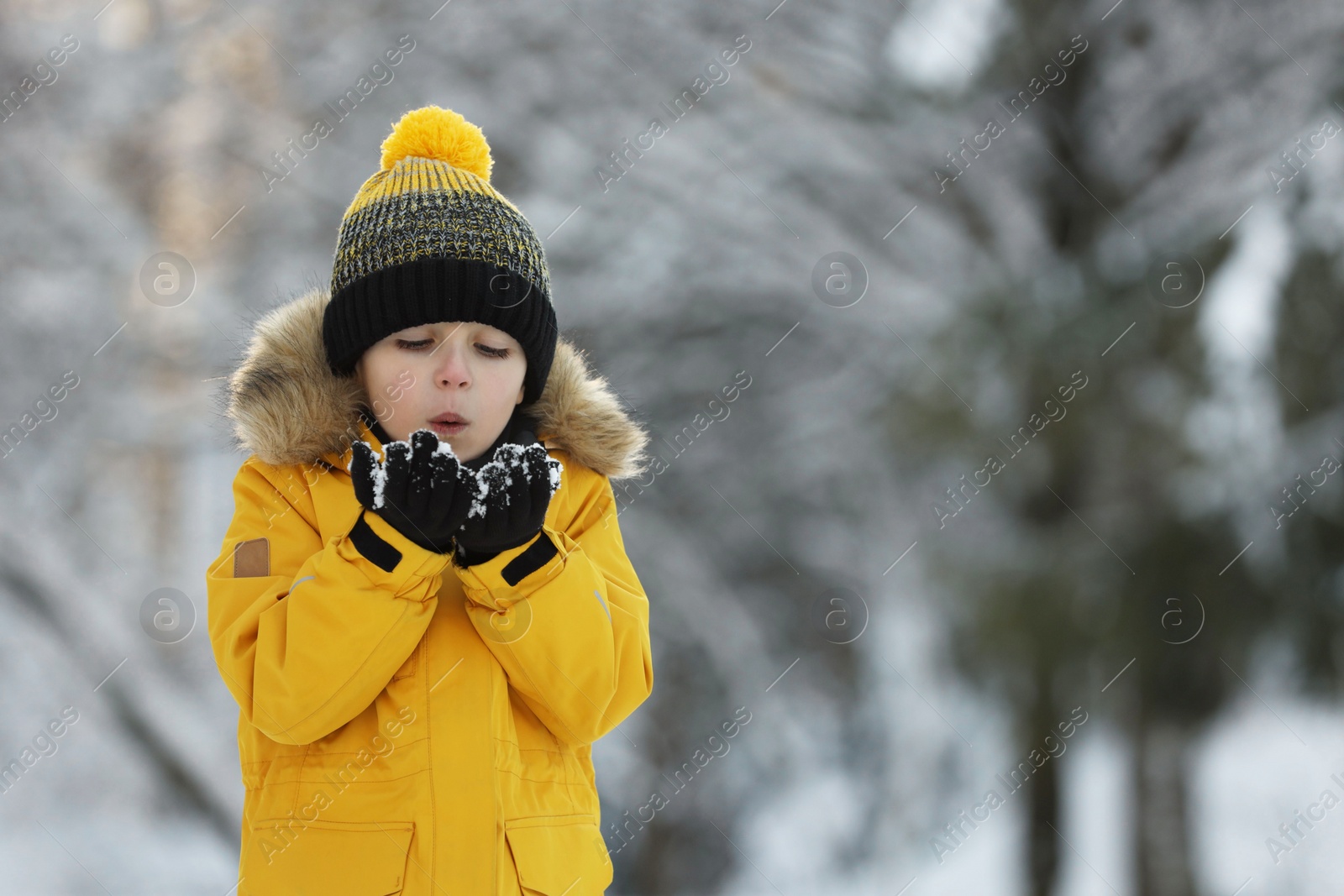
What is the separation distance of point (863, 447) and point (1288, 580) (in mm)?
1875

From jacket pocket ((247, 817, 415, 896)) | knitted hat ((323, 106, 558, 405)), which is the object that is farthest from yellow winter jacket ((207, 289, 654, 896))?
knitted hat ((323, 106, 558, 405))

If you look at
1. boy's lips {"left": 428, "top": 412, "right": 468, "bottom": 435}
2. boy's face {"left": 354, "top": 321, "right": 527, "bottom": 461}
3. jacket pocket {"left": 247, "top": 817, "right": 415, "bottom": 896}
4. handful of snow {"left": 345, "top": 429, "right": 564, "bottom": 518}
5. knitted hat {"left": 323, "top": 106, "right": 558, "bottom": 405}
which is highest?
knitted hat {"left": 323, "top": 106, "right": 558, "bottom": 405}

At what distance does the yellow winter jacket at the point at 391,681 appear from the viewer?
1286 millimetres

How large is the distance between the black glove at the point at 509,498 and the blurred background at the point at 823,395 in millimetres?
3572

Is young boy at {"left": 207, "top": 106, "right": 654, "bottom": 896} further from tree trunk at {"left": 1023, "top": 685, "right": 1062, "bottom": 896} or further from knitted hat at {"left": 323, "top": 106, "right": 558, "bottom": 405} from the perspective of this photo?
tree trunk at {"left": 1023, "top": 685, "right": 1062, "bottom": 896}

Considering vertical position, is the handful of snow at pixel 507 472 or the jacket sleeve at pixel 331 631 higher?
the handful of snow at pixel 507 472

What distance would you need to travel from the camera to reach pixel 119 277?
545 cm

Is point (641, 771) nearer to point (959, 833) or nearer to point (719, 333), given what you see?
point (959, 833)

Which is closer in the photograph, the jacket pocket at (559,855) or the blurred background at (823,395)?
the jacket pocket at (559,855)

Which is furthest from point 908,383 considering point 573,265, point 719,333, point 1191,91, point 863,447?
point 1191,91

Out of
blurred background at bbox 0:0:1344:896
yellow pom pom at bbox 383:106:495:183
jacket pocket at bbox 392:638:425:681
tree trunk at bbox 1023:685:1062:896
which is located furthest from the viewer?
tree trunk at bbox 1023:685:1062:896

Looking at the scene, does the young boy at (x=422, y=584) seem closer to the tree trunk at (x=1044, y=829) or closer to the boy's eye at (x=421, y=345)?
the boy's eye at (x=421, y=345)

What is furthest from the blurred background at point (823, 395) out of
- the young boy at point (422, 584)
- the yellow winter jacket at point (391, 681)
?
the yellow winter jacket at point (391, 681)

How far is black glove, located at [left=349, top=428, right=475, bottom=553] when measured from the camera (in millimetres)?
1250
